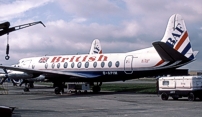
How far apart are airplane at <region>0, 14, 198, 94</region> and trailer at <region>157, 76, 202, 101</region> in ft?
9.68

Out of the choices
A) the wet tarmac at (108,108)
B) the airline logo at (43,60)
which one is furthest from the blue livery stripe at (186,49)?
the airline logo at (43,60)

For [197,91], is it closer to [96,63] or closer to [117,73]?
[117,73]

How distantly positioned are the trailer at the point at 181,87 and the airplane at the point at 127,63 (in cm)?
295

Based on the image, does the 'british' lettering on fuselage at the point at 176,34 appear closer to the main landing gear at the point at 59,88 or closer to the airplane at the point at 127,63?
the airplane at the point at 127,63

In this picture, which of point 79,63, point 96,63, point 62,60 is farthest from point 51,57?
point 96,63

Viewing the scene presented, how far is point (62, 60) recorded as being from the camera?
36.5 m

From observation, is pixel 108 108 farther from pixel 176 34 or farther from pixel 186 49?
pixel 176 34

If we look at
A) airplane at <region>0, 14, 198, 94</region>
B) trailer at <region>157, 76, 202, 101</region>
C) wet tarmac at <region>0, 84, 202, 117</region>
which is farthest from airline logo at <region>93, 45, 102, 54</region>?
wet tarmac at <region>0, 84, 202, 117</region>

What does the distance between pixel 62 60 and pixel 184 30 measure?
47.6 ft

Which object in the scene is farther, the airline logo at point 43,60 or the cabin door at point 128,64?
the airline logo at point 43,60

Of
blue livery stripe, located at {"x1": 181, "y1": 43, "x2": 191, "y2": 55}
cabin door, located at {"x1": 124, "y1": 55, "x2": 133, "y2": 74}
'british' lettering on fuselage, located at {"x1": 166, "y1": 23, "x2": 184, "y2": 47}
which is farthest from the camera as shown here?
cabin door, located at {"x1": 124, "y1": 55, "x2": 133, "y2": 74}

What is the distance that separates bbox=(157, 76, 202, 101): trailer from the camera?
2277cm

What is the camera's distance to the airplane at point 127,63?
1087 inches

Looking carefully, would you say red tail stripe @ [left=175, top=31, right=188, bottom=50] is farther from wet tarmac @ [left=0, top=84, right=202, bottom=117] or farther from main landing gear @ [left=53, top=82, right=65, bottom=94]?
main landing gear @ [left=53, top=82, right=65, bottom=94]
